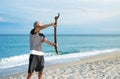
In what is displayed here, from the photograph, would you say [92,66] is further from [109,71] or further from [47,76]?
[47,76]

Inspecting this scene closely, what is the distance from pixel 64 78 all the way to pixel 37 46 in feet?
7.49

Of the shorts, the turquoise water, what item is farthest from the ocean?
the shorts

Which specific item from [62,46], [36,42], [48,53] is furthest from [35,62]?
[62,46]

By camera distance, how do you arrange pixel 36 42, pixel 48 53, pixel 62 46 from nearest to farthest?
1. pixel 36 42
2. pixel 48 53
3. pixel 62 46

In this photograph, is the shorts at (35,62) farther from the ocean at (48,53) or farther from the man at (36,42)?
the ocean at (48,53)

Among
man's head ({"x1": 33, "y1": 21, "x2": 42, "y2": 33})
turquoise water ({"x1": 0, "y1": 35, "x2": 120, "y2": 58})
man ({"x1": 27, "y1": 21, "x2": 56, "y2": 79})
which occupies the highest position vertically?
man's head ({"x1": 33, "y1": 21, "x2": 42, "y2": 33})

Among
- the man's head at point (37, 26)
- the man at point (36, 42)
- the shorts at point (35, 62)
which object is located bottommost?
the shorts at point (35, 62)

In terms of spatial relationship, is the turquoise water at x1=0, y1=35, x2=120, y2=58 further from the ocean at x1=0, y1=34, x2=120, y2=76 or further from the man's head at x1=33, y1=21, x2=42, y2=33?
the man's head at x1=33, y1=21, x2=42, y2=33

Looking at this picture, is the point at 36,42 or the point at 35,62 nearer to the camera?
the point at 36,42

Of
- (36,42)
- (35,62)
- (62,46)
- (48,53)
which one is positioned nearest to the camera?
(36,42)

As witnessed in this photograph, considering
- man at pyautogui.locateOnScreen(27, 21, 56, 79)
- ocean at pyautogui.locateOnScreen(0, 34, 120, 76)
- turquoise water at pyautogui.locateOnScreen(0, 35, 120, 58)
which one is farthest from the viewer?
turquoise water at pyautogui.locateOnScreen(0, 35, 120, 58)

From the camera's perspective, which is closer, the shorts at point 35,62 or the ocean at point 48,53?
the shorts at point 35,62

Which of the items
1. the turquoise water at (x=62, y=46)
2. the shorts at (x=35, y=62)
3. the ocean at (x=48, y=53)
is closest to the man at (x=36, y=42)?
the shorts at (x=35, y=62)

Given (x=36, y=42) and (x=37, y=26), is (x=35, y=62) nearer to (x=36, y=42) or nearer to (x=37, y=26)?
(x=36, y=42)
